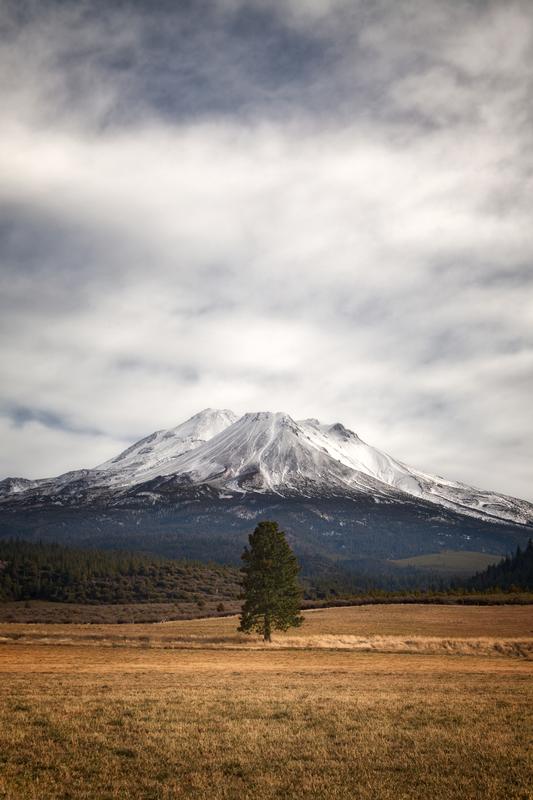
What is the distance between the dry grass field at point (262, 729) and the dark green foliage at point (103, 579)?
10254cm

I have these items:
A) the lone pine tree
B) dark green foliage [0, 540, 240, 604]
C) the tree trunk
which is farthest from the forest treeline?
the tree trunk

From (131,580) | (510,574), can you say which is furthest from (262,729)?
(510,574)

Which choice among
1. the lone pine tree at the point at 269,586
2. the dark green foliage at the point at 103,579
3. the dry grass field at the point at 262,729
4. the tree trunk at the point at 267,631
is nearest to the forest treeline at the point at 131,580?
the dark green foliage at the point at 103,579

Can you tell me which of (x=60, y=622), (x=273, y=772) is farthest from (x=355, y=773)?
(x=60, y=622)

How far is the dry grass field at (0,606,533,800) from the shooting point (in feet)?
39.9

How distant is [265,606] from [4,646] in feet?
76.8

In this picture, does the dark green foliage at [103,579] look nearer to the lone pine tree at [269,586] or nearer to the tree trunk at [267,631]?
the lone pine tree at [269,586]

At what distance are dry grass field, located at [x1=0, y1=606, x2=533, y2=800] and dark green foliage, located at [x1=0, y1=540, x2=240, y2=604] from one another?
10254 cm

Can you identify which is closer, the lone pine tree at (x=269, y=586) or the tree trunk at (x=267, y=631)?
the tree trunk at (x=267, y=631)

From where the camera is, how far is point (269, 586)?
5781 cm

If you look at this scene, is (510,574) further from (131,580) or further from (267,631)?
(267,631)

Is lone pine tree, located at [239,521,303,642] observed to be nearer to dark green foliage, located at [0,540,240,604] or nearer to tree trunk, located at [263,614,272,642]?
tree trunk, located at [263,614,272,642]

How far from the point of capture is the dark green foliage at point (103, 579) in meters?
138

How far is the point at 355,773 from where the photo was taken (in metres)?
13.0
